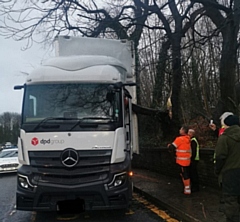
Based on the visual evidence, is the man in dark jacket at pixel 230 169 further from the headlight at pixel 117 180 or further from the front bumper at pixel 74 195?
the front bumper at pixel 74 195

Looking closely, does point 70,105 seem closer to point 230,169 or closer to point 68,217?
point 68,217

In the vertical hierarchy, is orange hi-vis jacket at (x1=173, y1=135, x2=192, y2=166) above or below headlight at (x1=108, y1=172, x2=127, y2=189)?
above

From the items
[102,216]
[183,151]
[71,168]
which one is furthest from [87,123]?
[183,151]

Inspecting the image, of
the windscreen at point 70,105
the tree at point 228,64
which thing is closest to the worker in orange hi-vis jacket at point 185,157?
the windscreen at point 70,105

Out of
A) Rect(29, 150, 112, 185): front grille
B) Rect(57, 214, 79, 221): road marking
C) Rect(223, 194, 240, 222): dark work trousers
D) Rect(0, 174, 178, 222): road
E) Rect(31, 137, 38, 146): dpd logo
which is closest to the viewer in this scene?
Rect(223, 194, 240, 222): dark work trousers

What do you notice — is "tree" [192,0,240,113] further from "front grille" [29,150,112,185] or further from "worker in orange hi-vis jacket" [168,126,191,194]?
"front grille" [29,150,112,185]

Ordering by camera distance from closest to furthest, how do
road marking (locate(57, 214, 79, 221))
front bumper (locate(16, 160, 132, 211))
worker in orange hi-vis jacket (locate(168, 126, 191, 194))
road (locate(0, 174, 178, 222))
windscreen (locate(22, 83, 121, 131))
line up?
front bumper (locate(16, 160, 132, 211)), windscreen (locate(22, 83, 121, 131)), road (locate(0, 174, 178, 222)), road marking (locate(57, 214, 79, 221)), worker in orange hi-vis jacket (locate(168, 126, 191, 194))

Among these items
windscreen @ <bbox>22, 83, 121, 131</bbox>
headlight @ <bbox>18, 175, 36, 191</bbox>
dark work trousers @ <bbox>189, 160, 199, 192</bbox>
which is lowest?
dark work trousers @ <bbox>189, 160, 199, 192</bbox>

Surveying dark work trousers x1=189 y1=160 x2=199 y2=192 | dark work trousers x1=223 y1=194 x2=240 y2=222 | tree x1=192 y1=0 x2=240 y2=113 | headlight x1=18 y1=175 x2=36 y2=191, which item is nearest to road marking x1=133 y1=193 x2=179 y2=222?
dark work trousers x1=189 y1=160 x2=199 y2=192

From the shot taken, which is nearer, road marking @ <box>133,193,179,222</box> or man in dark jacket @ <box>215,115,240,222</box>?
man in dark jacket @ <box>215,115,240,222</box>

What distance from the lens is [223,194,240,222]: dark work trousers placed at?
5.25 metres

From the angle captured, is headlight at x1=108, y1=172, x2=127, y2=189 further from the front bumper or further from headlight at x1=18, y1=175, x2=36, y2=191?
headlight at x1=18, y1=175, x2=36, y2=191

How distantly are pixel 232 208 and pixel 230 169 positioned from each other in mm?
580

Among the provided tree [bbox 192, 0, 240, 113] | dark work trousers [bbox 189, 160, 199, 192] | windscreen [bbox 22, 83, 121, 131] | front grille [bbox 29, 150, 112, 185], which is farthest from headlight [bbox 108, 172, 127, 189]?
tree [bbox 192, 0, 240, 113]
